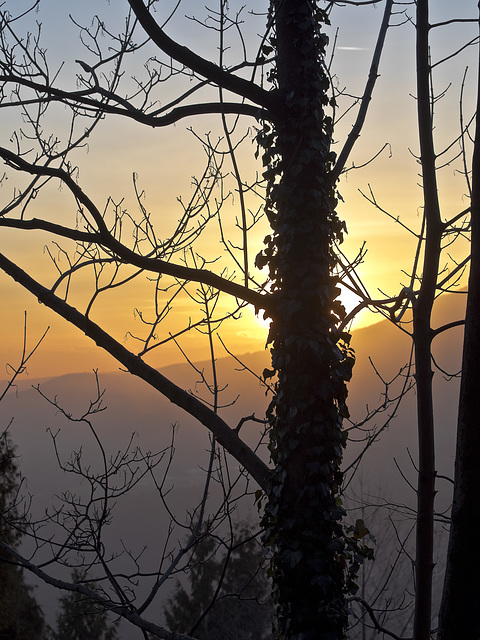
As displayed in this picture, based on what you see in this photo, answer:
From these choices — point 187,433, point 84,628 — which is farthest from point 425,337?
point 187,433

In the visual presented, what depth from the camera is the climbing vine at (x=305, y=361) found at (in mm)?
3014

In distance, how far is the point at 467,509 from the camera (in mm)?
2117

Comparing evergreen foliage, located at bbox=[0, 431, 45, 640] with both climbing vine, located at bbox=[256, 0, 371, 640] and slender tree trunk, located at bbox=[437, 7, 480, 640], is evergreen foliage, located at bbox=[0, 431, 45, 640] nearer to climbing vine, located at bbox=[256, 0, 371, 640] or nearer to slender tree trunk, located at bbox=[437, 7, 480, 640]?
climbing vine, located at bbox=[256, 0, 371, 640]

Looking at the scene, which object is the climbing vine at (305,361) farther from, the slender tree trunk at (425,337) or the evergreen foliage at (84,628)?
the evergreen foliage at (84,628)

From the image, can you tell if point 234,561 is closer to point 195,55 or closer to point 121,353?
point 121,353

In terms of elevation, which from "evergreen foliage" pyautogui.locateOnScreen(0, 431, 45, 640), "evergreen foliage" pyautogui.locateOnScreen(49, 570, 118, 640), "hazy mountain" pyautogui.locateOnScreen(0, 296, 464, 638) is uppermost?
"hazy mountain" pyautogui.locateOnScreen(0, 296, 464, 638)

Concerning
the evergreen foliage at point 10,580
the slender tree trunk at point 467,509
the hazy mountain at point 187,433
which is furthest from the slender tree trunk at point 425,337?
the hazy mountain at point 187,433

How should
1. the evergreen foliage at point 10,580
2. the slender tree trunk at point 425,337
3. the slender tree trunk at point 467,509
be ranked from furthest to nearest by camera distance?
1. the evergreen foliage at point 10,580
2. the slender tree trunk at point 425,337
3. the slender tree trunk at point 467,509

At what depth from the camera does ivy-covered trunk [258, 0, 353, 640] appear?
9.88 feet

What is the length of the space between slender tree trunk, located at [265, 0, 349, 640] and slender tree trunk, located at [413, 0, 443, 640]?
42 centimetres

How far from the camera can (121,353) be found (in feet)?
11.9

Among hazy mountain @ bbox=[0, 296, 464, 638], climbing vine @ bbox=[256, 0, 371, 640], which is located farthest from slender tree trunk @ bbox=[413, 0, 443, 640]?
hazy mountain @ bbox=[0, 296, 464, 638]

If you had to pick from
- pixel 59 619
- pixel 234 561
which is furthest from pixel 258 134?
pixel 59 619

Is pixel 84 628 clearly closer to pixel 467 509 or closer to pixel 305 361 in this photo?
pixel 305 361
